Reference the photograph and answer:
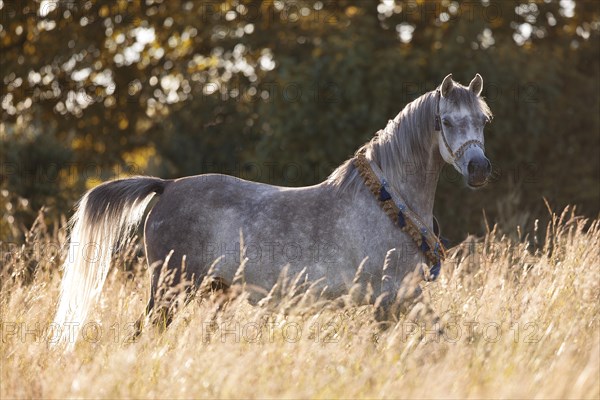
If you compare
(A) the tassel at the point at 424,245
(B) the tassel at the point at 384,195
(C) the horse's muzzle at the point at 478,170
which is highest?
(C) the horse's muzzle at the point at 478,170

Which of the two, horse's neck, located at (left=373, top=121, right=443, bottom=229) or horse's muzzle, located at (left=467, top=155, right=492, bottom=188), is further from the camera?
horse's neck, located at (left=373, top=121, right=443, bottom=229)

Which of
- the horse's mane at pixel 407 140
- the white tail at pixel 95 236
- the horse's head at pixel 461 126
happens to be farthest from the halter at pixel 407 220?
the white tail at pixel 95 236

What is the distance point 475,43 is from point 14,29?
967cm

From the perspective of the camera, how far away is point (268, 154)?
13.4 metres

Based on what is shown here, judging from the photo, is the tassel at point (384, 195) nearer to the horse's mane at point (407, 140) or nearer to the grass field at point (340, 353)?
the horse's mane at point (407, 140)

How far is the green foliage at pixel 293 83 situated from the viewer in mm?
13141

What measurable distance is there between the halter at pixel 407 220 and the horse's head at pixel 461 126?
453mm

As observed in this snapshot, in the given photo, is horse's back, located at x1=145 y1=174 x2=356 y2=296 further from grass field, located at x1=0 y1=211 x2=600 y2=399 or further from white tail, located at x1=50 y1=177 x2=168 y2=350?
grass field, located at x1=0 y1=211 x2=600 y2=399

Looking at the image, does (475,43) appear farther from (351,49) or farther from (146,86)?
(146,86)

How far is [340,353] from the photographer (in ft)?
14.2

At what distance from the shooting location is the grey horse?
5.17 metres

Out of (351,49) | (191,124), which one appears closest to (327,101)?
(351,49)

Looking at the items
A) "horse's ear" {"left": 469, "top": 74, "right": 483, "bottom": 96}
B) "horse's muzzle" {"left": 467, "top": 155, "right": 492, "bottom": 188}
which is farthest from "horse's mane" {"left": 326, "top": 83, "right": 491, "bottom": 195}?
"horse's muzzle" {"left": 467, "top": 155, "right": 492, "bottom": 188}

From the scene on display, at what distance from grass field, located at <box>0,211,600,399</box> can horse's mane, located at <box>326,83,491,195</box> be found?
36.4 inches
